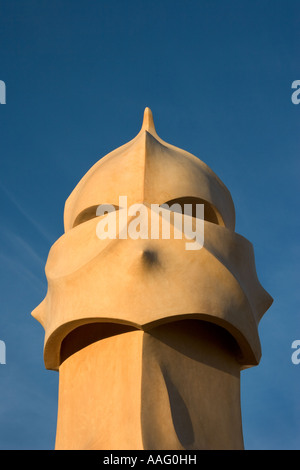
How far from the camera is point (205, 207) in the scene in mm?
17344

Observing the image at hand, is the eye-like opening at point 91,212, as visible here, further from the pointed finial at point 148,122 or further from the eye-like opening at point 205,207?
the pointed finial at point 148,122

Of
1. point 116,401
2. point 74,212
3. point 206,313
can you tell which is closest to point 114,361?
point 116,401

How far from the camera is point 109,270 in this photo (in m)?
15.2

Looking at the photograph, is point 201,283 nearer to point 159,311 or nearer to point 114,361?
point 159,311

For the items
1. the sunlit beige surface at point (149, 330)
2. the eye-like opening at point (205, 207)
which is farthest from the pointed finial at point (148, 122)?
the eye-like opening at point (205, 207)

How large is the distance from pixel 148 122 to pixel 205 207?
2.64 metres

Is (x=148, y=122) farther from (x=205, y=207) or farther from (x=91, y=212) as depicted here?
(x=91, y=212)

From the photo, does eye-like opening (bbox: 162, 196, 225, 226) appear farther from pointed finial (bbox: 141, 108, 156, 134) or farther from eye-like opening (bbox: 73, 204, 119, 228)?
pointed finial (bbox: 141, 108, 156, 134)

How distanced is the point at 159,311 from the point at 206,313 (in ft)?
2.83

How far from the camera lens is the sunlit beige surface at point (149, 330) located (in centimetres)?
1468

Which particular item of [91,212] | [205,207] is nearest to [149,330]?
[91,212]
